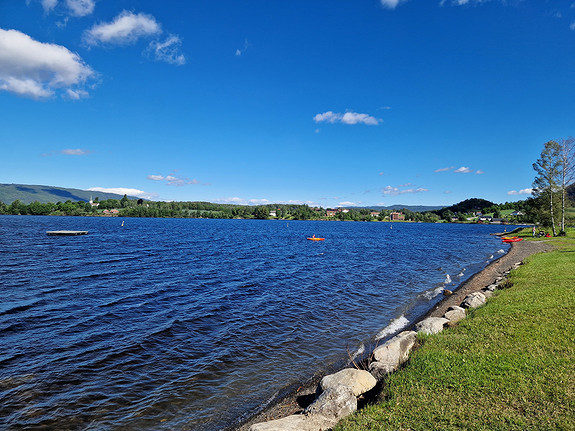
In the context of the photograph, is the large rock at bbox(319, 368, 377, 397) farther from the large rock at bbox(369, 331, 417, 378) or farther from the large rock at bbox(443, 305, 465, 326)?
the large rock at bbox(443, 305, 465, 326)

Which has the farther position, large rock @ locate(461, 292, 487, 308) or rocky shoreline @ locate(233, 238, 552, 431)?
large rock @ locate(461, 292, 487, 308)

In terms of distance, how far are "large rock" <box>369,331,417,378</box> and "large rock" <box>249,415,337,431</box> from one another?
292 cm

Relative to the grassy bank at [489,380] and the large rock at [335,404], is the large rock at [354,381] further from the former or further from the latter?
the grassy bank at [489,380]

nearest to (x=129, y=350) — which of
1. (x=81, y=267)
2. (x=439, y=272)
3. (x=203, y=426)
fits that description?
(x=203, y=426)

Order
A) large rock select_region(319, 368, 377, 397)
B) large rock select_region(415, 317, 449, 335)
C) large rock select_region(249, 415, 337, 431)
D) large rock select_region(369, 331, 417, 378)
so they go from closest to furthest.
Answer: large rock select_region(249, 415, 337, 431) < large rock select_region(319, 368, 377, 397) < large rock select_region(369, 331, 417, 378) < large rock select_region(415, 317, 449, 335)

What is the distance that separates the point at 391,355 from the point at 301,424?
445cm

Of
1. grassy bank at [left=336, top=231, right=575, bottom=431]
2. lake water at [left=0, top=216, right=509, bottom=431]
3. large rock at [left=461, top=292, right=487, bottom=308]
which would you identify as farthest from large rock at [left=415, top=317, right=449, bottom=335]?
large rock at [left=461, top=292, right=487, bottom=308]

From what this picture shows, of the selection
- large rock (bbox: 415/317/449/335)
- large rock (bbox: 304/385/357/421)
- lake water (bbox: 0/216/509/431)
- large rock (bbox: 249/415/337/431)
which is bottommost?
lake water (bbox: 0/216/509/431)

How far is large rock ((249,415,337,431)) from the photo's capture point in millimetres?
6832

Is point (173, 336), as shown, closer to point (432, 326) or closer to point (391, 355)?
point (391, 355)

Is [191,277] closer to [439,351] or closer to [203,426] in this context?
[203,426]

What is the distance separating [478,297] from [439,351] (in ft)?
27.6

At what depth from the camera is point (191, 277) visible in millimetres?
28766

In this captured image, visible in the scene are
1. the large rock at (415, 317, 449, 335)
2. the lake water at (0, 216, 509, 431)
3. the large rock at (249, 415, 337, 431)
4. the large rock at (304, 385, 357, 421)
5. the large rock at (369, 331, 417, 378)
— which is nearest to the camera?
the large rock at (249, 415, 337, 431)
